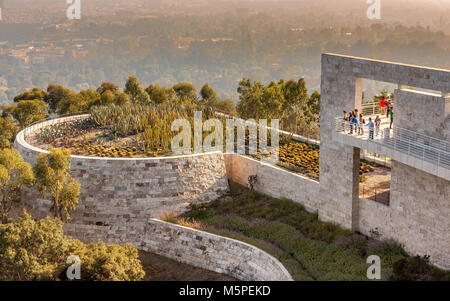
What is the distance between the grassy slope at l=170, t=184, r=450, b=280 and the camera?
19781 millimetres

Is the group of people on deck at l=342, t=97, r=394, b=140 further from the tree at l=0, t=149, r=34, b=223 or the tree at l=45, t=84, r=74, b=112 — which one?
the tree at l=45, t=84, r=74, b=112

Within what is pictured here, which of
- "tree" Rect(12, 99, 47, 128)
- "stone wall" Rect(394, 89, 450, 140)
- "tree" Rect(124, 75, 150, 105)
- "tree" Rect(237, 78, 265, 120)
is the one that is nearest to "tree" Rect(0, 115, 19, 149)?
"tree" Rect(12, 99, 47, 128)

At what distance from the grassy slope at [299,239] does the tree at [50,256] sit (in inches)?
191

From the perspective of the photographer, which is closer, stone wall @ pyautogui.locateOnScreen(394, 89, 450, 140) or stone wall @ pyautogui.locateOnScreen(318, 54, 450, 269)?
stone wall @ pyautogui.locateOnScreen(394, 89, 450, 140)

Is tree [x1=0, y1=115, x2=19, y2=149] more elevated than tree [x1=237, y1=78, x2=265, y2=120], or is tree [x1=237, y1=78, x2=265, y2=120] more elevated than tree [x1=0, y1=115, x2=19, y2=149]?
tree [x1=237, y1=78, x2=265, y2=120]

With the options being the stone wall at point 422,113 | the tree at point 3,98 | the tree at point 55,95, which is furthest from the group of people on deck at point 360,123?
the tree at point 3,98

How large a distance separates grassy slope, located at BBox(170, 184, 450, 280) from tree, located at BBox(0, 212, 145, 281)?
4846mm

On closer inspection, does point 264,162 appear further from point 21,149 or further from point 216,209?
point 21,149

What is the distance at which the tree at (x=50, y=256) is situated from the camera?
20078 mm

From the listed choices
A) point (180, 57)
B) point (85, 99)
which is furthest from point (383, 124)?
point (180, 57)

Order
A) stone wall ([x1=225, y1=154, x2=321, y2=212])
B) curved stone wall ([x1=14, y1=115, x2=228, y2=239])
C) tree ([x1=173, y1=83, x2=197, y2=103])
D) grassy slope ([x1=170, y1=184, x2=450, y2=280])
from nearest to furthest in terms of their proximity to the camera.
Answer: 1. grassy slope ([x1=170, y1=184, x2=450, y2=280])
2. stone wall ([x1=225, y1=154, x2=321, y2=212])
3. curved stone wall ([x1=14, y1=115, x2=228, y2=239])
4. tree ([x1=173, y1=83, x2=197, y2=103])

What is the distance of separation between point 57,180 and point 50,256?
151 inches

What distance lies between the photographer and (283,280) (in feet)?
66.7

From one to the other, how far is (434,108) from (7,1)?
436 ft
